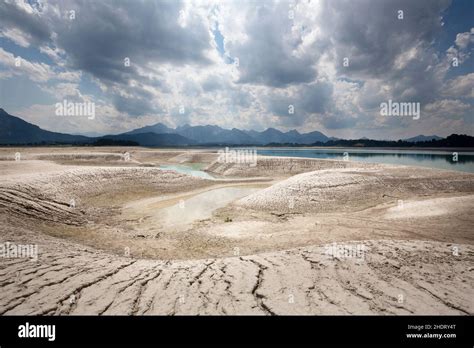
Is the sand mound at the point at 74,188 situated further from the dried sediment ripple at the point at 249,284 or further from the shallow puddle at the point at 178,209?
the dried sediment ripple at the point at 249,284

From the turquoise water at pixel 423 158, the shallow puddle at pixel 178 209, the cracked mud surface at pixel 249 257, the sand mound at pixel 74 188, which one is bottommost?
the shallow puddle at pixel 178 209

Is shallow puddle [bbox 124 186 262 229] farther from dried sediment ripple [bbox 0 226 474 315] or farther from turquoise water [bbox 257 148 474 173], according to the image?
turquoise water [bbox 257 148 474 173]

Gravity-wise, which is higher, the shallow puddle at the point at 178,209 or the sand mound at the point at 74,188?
the sand mound at the point at 74,188

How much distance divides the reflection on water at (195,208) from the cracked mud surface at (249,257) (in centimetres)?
144

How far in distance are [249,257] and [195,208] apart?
12.9 meters

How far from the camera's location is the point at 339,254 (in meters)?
7.82

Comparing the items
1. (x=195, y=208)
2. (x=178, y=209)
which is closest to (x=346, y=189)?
(x=195, y=208)

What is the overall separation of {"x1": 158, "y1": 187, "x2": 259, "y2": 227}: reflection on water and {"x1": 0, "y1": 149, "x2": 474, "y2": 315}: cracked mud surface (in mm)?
1443

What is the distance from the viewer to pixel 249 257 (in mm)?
8086

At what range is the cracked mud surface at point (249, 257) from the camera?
5.30m

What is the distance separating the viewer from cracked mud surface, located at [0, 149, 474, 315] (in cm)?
530

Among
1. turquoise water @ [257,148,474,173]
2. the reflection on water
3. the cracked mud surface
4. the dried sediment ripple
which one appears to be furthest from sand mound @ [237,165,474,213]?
turquoise water @ [257,148,474,173]

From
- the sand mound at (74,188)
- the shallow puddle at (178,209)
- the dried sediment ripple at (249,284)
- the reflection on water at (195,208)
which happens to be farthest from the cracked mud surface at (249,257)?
the reflection on water at (195,208)
